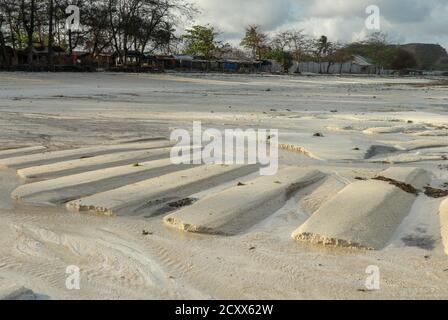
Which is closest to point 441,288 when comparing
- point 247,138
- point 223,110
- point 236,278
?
point 236,278

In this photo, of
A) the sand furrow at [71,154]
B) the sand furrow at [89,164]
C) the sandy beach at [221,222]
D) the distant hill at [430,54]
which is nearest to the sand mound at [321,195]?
the sandy beach at [221,222]

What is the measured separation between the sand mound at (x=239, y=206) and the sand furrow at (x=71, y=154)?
269 centimetres

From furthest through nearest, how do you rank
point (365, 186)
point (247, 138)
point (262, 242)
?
point (247, 138) → point (365, 186) → point (262, 242)

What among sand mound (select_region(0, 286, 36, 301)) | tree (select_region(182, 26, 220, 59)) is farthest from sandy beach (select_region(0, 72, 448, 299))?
tree (select_region(182, 26, 220, 59))

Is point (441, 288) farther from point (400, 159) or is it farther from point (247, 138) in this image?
point (247, 138)

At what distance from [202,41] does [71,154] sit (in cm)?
6892

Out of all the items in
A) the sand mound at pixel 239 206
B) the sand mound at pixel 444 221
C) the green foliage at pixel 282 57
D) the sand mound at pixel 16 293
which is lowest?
the sand mound at pixel 16 293

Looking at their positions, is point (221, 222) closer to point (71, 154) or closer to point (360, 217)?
point (360, 217)

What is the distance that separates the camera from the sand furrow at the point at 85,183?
5336 mm

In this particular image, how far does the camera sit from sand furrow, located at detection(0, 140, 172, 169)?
22.4 feet

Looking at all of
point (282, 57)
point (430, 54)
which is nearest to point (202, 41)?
point (282, 57)

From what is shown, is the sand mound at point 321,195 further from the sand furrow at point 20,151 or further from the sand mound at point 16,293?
the sand furrow at point 20,151

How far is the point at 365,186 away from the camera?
5680mm

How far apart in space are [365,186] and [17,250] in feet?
11.3
